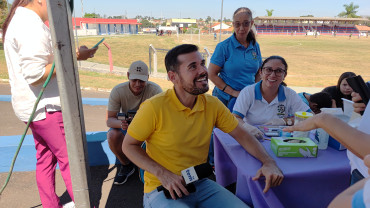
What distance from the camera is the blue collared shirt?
3.20 metres

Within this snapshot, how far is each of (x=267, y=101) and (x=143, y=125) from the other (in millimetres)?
1449

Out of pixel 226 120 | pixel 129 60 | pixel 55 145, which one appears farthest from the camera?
pixel 129 60

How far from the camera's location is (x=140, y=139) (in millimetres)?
1664

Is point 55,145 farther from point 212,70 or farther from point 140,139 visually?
point 212,70

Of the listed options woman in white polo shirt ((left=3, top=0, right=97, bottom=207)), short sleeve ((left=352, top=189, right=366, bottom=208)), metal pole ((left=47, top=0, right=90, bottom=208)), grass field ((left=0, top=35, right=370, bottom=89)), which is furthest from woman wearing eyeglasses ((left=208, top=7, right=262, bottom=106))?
grass field ((left=0, top=35, right=370, bottom=89))

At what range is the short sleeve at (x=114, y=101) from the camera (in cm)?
296

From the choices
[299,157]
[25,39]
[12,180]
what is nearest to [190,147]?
[299,157]

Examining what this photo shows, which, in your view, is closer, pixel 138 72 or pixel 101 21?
pixel 138 72

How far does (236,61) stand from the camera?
126 inches

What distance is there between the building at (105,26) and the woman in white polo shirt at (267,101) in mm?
59598

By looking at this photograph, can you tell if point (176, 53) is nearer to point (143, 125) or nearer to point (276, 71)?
point (143, 125)

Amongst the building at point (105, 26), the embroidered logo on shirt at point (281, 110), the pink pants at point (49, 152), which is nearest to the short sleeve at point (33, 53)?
the pink pants at point (49, 152)

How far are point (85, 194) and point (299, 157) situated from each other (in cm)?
139

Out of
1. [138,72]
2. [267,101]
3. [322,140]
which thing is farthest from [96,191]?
[322,140]
